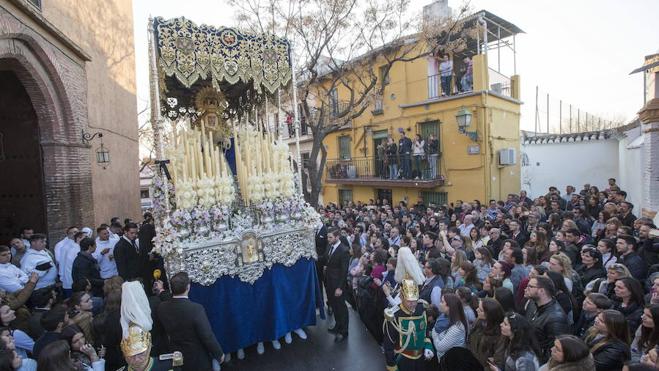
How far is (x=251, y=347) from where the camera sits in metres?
5.89

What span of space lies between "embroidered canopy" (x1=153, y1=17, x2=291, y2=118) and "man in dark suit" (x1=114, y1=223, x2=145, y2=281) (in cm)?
249

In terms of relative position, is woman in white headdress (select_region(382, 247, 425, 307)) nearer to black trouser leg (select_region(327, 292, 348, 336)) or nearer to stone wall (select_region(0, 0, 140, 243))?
black trouser leg (select_region(327, 292, 348, 336))

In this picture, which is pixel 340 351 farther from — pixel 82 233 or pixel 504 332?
pixel 82 233

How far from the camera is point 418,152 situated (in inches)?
632

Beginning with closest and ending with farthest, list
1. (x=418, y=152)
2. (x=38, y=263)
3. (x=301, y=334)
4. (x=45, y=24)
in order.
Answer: (x=38, y=263)
(x=301, y=334)
(x=45, y=24)
(x=418, y=152)

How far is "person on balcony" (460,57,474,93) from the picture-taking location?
15213 millimetres

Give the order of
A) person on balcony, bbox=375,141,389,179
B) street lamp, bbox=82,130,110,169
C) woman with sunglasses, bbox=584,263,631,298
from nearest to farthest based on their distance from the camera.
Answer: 1. woman with sunglasses, bbox=584,263,631,298
2. street lamp, bbox=82,130,110,169
3. person on balcony, bbox=375,141,389,179

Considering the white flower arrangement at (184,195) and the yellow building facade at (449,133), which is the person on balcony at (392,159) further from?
the white flower arrangement at (184,195)

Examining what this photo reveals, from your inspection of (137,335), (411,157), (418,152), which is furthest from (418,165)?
(137,335)

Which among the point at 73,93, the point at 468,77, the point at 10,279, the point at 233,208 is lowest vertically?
the point at 10,279

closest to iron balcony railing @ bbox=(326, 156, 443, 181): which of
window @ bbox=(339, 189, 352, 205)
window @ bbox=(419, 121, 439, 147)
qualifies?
window @ bbox=(339, 189, 352, 205)

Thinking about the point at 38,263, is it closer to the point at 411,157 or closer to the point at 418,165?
the point at 411,157

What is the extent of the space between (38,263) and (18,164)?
398 centimetres

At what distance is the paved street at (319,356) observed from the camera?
5.25m
